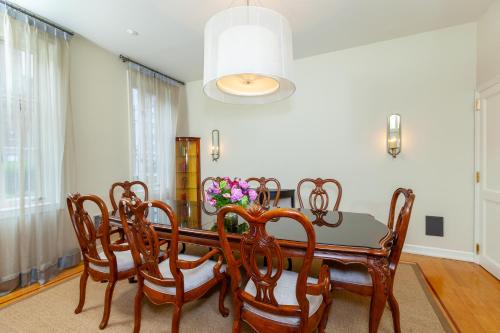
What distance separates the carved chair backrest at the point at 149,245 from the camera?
1.39 metres

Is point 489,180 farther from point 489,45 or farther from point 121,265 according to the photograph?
point 121,265

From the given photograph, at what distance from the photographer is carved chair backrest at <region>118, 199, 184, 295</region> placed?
139 cm

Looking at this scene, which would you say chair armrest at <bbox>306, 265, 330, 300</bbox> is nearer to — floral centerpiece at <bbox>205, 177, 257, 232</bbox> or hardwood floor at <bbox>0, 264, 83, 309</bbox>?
floral centerpiece at <bbox>205, 177, 257, 232</bbox>

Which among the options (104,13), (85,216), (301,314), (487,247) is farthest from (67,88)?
(487,247)

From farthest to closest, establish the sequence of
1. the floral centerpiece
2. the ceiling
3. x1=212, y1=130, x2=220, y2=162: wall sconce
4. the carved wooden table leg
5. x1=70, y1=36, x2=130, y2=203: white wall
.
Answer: x1=212, y1=130, x2=220, y2=162: wall sconce < x1=70, y1=36, x2=130, y2=203: white wall < the ceiling < the floral centerpiece < the carved wooden table leg

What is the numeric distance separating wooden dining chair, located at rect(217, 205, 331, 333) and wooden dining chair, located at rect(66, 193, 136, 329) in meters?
0.89

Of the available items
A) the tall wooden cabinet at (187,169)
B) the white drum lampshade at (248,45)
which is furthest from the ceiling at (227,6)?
the tall wooden cabinet at (187,169)

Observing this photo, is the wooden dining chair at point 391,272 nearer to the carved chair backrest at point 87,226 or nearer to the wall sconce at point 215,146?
the carved chair backrest at point 87,226

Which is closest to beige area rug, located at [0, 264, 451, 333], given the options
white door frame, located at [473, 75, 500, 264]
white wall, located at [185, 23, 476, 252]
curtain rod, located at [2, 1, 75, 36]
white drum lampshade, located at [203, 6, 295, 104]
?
white door frame, located at [473, 75, 500, 264]

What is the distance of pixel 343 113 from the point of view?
11.2ft

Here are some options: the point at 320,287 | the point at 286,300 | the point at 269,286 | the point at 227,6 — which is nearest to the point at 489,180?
the point at 320,287

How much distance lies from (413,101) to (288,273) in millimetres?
2786

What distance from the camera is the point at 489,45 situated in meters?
2.52

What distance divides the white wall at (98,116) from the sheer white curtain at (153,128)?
0.44 feet
